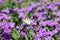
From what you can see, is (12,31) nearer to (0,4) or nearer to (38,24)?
(38,24)

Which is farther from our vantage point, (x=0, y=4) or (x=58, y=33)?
(x=0, y=4)

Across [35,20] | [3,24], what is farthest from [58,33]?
[3,24]

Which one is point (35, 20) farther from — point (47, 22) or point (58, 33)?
point (58, 33)

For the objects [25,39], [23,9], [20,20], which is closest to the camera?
[25,39]

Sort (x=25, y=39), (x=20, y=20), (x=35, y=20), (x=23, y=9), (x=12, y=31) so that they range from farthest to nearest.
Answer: (x=23, y=9) → (x=20, y=20) → (x=35, y=20) → (x=12, y=31) → (x=25, y=39)

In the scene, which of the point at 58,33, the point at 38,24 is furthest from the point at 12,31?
the point at 58,33

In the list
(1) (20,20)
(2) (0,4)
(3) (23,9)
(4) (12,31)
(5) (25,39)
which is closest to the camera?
(5) (25,39)
